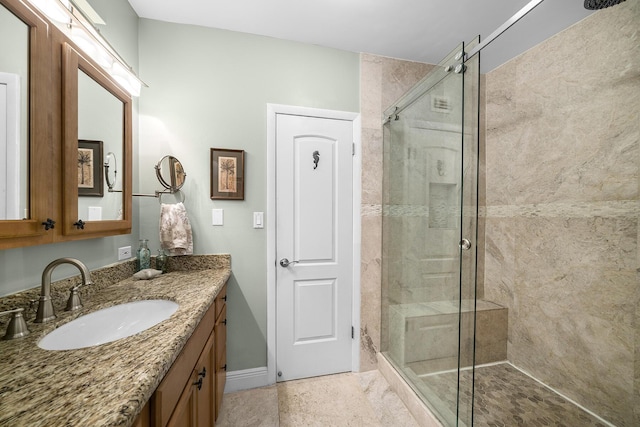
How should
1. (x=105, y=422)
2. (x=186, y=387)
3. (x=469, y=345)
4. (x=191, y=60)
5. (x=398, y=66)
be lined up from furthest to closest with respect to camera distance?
(x=398, y=66) < (x=191, y=60) < (x=469, y=345) < (x=186, y=387) < (x=105, y=422)

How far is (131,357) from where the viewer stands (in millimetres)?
630

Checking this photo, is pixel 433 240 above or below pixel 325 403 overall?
above

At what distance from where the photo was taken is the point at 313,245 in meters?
1.89

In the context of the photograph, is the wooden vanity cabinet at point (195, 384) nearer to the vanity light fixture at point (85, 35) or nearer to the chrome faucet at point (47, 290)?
the chrome faucet at point (47, 290)

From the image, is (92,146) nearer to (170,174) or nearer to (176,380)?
→ (170,174)

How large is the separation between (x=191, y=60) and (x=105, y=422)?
1.98 meters

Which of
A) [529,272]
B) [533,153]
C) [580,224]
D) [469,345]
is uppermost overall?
[533,153]

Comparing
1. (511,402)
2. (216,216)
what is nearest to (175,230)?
(216,216)

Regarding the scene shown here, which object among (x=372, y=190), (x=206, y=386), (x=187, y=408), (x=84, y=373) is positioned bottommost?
(x=206, y=386)

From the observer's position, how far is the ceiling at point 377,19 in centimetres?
150

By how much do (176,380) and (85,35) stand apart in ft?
4.75

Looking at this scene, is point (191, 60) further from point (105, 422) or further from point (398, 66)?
point (105, 422)

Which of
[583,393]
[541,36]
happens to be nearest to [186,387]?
[583,393]

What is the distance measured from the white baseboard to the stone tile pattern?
111 cm
